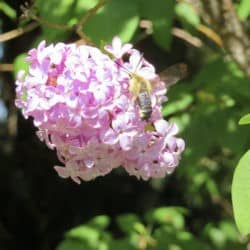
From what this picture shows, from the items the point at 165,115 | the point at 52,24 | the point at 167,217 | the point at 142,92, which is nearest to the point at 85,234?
the point at 167,217

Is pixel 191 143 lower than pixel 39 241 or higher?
higher

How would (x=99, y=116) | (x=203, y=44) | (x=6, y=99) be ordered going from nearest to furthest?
(x=99, y=116), (x=203, y=44), (x=6, y=99)

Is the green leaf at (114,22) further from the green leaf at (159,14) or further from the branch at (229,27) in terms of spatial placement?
the branch at (229,27)

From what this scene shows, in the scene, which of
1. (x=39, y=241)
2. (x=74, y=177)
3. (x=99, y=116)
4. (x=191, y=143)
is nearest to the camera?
(x=99, y=116)

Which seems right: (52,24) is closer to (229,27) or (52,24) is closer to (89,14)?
(89,14)

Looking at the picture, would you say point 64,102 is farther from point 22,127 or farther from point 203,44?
point 22,127

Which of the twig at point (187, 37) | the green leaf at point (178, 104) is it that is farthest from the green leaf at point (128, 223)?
the twig at point (187, 37)

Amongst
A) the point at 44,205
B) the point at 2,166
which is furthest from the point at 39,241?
the point at 2,166
